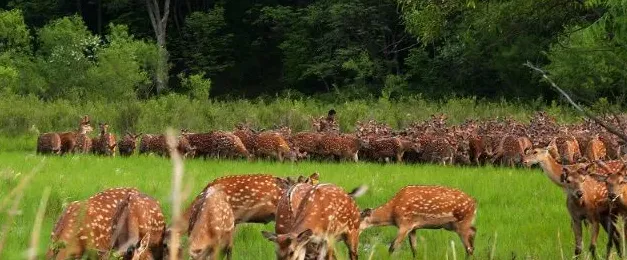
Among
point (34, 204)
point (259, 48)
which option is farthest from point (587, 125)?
point (259, 48)

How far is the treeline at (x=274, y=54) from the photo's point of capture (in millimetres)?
33000

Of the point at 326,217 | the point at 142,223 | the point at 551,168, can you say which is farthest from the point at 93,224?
the point at 551,168

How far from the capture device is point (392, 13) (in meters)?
42.7

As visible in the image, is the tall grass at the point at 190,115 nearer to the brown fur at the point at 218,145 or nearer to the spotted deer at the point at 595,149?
the brown fur at the point at 218,145

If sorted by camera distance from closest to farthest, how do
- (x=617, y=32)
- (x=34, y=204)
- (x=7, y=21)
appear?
(x=34, y=204), (x=617, y=32), (x=7, y=21)

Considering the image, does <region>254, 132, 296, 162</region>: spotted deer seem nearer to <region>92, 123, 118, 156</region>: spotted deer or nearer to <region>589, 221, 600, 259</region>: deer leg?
<region>92, 123, 118, 156</region>: spotted deer

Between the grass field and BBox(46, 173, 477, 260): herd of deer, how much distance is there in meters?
0.26

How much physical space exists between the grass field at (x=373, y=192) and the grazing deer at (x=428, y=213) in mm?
183

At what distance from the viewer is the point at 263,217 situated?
737 cm

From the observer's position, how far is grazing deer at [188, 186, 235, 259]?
5.08 metres

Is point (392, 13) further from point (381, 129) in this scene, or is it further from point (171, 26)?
point (381, 129)

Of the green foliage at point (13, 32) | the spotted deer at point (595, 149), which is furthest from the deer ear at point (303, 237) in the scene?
the green foliage at point (13, 32)

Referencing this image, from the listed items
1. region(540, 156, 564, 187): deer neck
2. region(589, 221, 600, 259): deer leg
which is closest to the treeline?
region(540, 156, 564, 187): deer neck

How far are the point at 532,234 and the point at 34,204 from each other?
5246mm
